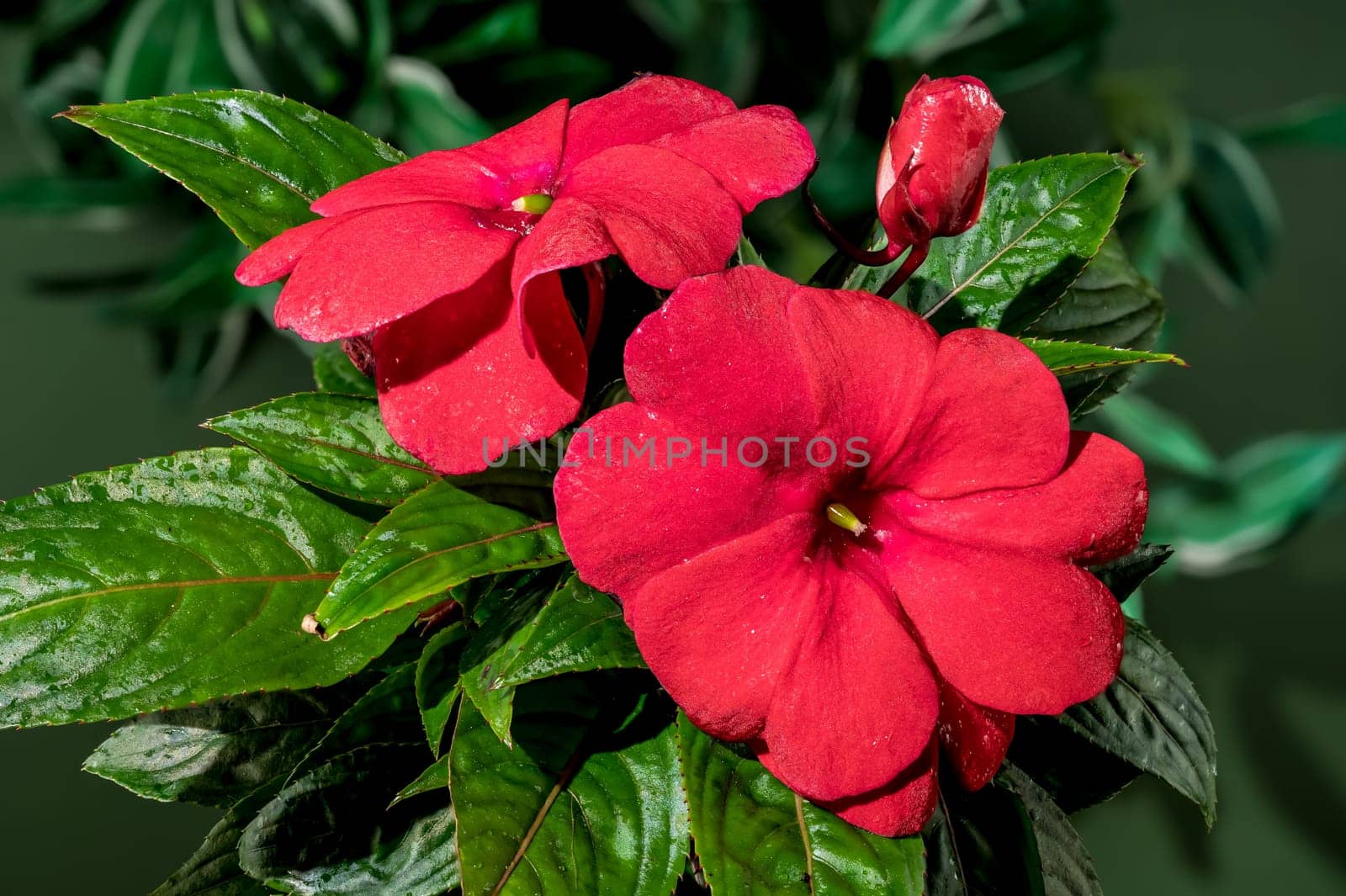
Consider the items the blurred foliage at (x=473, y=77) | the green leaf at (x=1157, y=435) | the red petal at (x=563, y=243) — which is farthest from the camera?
the green leaf at (x=1157, y=435)

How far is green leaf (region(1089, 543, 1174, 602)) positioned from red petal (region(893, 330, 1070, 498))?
136mm

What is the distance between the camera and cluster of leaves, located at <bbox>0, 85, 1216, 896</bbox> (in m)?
0.40

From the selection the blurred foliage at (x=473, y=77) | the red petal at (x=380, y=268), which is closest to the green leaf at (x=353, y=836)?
the red petal at (x=380, y=268)

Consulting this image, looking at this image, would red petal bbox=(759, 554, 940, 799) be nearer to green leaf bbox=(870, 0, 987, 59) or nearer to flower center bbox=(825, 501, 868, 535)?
flower center bbox=(825, 501, 868, 535)

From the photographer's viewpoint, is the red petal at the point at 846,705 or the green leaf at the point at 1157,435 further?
the green leaf at the point at 1157,435

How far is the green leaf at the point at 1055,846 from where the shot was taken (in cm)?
47

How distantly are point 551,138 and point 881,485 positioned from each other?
0.20 metres

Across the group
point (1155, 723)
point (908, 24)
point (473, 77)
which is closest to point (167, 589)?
point (1155, 723)

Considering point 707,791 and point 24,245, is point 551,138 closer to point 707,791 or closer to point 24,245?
point 707,791

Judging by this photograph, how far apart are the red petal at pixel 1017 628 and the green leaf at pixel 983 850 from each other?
100 mm

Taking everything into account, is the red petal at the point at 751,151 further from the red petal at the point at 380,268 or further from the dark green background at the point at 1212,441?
the dark green background at the point at 1212,441

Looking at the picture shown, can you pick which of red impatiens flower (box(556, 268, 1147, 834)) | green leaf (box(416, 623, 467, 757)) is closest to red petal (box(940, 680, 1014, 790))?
red impatiens flower (box(556, 268, 1147, 834))

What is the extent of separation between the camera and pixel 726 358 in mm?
338

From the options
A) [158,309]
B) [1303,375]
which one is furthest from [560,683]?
[1303,375]
